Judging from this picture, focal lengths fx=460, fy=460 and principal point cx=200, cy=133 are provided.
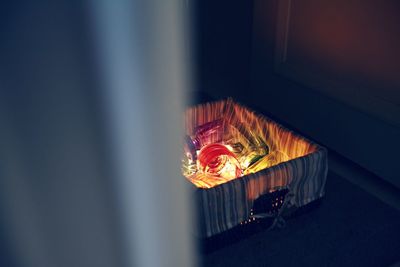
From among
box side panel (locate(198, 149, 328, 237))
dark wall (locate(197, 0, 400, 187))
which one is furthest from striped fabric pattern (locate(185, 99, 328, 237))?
dark wall (locate(197, 0, 400, 187))

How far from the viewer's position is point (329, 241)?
86 cm

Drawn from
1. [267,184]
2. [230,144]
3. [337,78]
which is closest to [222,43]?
[337,78]

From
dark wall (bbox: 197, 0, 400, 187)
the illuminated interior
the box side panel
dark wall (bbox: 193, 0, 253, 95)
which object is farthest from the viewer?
dark wall (bbox: 193, 0, 253, 95)

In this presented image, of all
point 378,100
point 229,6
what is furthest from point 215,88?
point 378,100

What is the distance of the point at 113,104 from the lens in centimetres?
→ 30

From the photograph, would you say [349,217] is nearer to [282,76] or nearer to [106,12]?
[282,76]

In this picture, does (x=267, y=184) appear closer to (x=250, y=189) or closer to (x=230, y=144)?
(x=250, y=189)

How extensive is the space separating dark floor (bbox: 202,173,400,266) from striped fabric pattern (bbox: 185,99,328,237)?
Result: 61 mm

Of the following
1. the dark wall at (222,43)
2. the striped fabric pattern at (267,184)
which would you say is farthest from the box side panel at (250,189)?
the dark wall at (222,43)

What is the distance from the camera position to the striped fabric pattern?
739 millimetres

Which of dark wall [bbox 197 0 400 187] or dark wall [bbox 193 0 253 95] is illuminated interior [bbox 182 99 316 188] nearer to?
dark wall [bbox 197 0 400 187]

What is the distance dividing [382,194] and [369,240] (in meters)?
0.17

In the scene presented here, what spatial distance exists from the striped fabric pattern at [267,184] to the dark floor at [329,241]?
0.06 metres

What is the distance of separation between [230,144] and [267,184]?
0.21m
